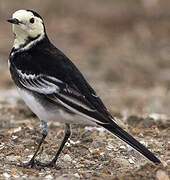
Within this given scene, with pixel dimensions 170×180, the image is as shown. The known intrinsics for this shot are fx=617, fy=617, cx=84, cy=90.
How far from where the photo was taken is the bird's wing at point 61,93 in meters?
7.09

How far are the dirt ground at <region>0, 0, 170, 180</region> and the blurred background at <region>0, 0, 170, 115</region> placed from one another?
23mm

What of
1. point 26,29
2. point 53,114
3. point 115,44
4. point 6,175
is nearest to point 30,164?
point 6,175

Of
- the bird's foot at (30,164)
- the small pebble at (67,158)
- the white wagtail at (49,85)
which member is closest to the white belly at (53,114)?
the white wagtail at (49,85)

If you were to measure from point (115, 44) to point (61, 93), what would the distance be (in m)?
10.9

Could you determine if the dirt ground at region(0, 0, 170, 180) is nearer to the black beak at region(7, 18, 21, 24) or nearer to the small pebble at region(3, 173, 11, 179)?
the small pebble at region(3, 173, 11, 179)

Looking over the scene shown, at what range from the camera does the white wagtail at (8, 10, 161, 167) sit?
7.09 meters

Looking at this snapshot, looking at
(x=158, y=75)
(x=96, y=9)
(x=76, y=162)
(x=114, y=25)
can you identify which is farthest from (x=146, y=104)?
(x=96, y=9)

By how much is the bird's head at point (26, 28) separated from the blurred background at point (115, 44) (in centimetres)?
466

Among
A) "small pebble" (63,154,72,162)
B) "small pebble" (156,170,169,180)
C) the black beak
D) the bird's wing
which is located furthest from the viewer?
"small pebble" (63,154,72,162)

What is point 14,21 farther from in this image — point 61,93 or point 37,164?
point 37,164

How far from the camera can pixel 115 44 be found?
1795 cm

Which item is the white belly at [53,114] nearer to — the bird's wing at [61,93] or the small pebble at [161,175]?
the bird's wing at [61,93]

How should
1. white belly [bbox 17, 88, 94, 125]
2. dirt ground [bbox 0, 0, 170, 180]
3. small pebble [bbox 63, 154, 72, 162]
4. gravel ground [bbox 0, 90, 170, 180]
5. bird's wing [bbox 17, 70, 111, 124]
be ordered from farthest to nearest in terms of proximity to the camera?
small pebble [bbox 63, 154, 72, 162], dirt ground [bbox 0, 0, 170, 180], gravel ground [bbox 0, 90, 170, 180], white belly [bbox 17, 88, 94, 125], bird's wing [bbox 17, 70, 111, 124]

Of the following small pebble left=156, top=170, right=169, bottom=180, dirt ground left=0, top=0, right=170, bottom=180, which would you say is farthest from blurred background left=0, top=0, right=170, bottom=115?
small pebble left=156, top=170, right=169, bottom=180
